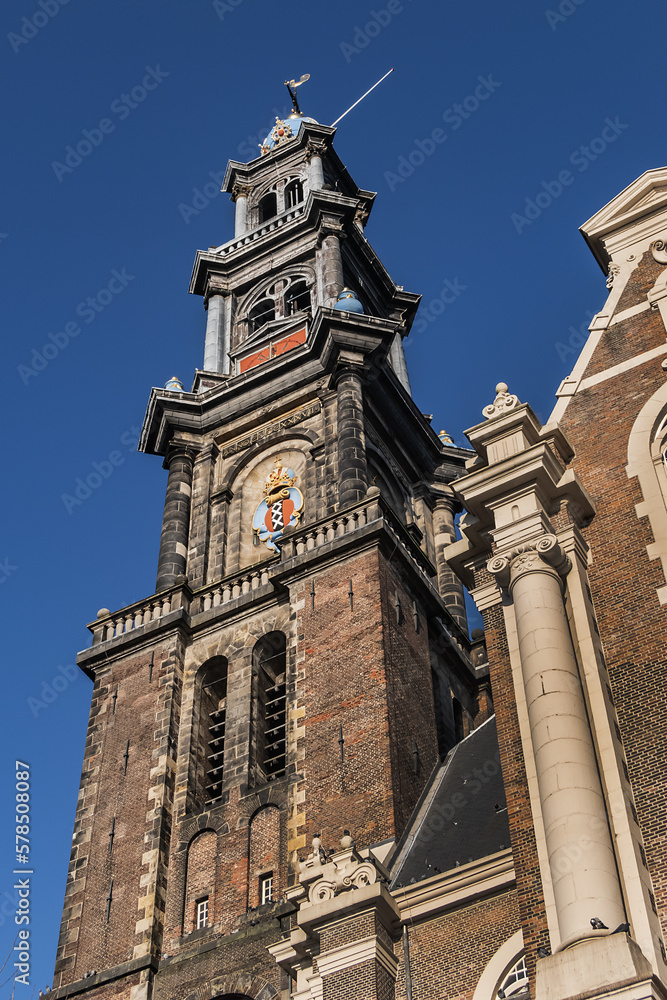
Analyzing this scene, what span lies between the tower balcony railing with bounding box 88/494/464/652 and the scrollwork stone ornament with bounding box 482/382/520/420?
1132cm

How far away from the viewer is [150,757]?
2902 centimetres

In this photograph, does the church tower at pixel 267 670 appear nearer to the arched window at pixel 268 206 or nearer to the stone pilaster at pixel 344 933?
the stone pilaster at pixel 344 933

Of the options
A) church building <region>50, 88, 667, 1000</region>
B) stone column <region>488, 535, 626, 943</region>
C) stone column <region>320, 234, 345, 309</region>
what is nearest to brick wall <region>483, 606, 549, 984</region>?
church building <region>50, 88, 667, 1000</region>

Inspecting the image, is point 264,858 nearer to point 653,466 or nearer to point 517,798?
point 517,798

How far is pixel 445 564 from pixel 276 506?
456 centimetres

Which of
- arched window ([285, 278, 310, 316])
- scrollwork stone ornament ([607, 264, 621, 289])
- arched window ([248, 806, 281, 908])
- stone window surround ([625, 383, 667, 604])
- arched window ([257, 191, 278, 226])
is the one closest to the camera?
stone window surround ([625, 383, 667, 604])

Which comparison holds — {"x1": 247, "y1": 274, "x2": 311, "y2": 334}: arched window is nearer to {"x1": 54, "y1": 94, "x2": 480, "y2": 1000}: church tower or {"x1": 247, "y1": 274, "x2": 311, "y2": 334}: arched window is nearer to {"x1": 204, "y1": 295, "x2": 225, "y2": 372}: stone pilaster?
{"x1": 204, "y1": 295, "x2": 225, "y2": 372}: stone pilaster

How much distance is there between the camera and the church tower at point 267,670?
25078mm

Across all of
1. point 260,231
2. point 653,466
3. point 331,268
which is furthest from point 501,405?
point 260,231

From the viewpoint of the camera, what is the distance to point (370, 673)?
26828 millimetres

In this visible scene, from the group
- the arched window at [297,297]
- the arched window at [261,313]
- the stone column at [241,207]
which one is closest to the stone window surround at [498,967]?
the arched window at [297,297]

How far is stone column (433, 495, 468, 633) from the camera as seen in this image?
35.1 metres

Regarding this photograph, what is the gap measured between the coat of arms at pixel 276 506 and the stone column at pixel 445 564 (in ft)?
13.2

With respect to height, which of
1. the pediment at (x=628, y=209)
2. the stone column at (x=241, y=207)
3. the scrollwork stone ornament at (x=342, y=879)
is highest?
the stone column at (x=241, y=207)
